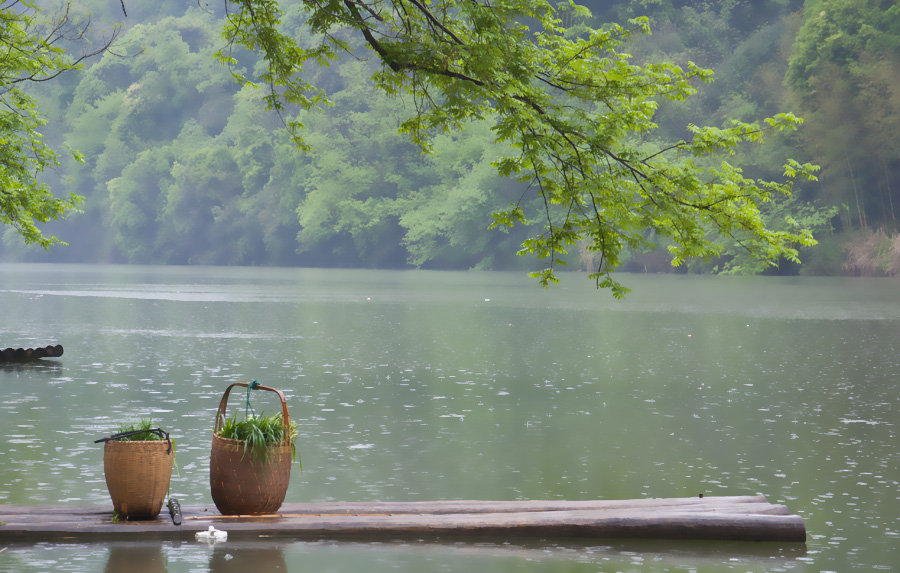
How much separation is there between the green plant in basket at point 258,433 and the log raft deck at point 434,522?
55 centimetres

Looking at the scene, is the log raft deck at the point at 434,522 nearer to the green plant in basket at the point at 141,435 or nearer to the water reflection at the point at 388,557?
the water reflection at the point at 388,557

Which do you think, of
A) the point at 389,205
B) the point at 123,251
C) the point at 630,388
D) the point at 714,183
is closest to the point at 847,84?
the point at 389,205

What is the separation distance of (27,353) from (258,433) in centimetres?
1727

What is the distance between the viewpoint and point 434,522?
9.37 meters

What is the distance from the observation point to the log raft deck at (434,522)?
905 centimetres

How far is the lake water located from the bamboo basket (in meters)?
0.52

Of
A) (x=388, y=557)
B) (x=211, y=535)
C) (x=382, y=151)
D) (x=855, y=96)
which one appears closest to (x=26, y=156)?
(x=211, y=535)

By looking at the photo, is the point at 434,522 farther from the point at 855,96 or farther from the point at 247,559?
the point at 855,96

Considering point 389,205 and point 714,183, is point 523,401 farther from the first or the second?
point 389,205

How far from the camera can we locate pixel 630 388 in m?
20.5

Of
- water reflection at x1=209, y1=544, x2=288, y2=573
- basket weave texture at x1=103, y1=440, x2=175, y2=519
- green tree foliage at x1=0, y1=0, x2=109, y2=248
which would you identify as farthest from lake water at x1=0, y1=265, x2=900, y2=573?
green tree foliage at x1=0, y1=0, x2=109, y2=248

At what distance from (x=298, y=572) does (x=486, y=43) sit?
4.38 meters

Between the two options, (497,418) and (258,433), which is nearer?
(258,433)

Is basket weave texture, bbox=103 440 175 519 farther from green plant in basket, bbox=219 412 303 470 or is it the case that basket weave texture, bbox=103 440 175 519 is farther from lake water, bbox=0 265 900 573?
green plant in basket, bbox=219 412 303 470
